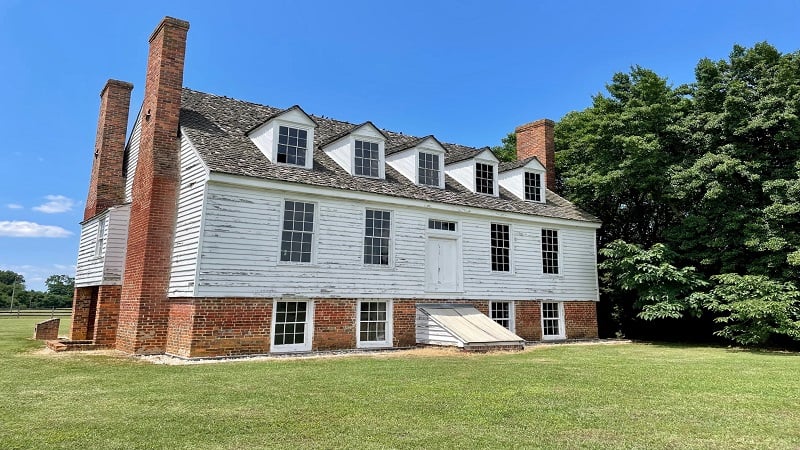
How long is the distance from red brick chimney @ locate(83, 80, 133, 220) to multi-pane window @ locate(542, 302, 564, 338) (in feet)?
50.5

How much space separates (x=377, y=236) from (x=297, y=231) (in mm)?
2535

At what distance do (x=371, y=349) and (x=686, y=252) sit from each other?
1257cm

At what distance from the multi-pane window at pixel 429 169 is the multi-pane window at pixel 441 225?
1638mm

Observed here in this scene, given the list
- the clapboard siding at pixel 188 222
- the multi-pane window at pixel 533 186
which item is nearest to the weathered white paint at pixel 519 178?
the multi-pane window at pixel 533 186

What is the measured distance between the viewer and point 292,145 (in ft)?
49.8

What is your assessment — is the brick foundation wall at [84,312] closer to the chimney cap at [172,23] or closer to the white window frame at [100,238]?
the white window frame at [100,238]

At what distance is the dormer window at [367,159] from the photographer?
16453 mm

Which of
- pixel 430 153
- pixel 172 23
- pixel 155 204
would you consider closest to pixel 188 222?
pixel 155 204

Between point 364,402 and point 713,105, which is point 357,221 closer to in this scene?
point 364,402

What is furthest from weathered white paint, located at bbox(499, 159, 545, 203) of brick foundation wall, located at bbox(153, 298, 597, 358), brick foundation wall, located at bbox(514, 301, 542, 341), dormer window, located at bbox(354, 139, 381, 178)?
brick foundation wall, located at bbox(153, 298, 597, 358)

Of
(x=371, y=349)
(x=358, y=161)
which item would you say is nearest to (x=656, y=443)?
(x=371, y=349)

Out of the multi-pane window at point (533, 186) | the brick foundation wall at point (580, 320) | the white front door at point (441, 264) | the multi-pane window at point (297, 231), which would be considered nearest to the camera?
the multi-pane window at point (297, 231)

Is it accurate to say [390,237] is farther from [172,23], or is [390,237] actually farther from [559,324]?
[172,23]

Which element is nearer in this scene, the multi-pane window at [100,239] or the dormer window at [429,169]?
the multi-pane window at [100,239]
